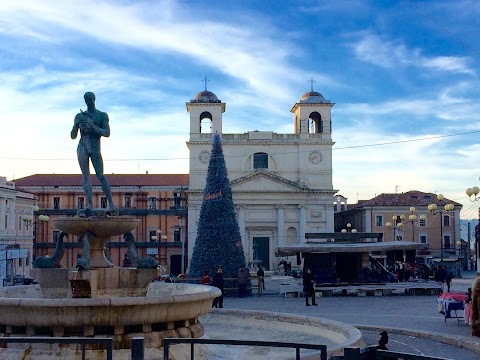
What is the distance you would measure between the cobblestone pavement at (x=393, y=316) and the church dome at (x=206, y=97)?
111 feet

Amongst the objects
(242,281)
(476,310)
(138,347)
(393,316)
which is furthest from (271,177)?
(138,347)

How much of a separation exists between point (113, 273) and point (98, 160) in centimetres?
201

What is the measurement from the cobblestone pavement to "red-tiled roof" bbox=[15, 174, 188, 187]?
34186 mm

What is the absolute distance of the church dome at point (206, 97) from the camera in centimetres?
5869

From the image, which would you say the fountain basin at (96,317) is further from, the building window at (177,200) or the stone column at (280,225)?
the building window at (177,200)

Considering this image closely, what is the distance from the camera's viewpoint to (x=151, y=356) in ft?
25.1

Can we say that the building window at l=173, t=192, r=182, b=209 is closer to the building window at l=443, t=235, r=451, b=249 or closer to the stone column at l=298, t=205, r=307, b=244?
the stone column at l=298, t=205, r=307, b=244

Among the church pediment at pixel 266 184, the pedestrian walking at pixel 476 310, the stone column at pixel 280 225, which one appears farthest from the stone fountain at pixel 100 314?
the stone column at pixel 280 225

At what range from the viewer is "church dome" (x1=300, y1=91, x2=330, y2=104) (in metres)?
59.3

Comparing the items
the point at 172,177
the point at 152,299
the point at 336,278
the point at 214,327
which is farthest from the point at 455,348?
the point at 172,177

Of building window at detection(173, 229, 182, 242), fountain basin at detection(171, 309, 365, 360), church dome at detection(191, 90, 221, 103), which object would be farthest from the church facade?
fountain basin at detection(171, 309, 365, 360)

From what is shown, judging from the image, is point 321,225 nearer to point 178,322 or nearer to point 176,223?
point 176,223

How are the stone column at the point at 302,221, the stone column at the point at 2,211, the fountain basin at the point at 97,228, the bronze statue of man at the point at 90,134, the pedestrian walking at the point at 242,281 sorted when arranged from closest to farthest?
the fountain basin at the point at 97,228
the bronze statue of man at the point at 90,134
the pedestrian walking at the point at 242,281
the stone column at the point at 2,211
the stone column at the point at 302,221

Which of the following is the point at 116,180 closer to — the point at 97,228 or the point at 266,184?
the point at 266,184
